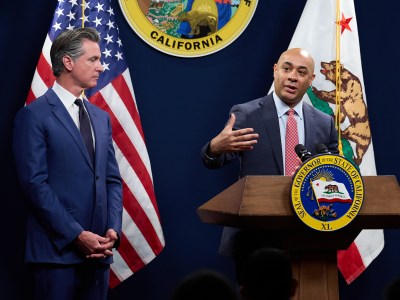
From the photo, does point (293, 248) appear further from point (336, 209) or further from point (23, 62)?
point (23, 62)

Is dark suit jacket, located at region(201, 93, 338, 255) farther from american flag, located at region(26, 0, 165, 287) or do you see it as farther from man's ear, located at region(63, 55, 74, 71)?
american flag, located at region(26, 0, 165, 287)

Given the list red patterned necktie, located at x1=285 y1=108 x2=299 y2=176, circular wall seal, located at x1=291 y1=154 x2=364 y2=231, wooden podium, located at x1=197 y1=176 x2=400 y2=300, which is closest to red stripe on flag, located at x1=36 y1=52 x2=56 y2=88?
red patterned necktie, located at x1=285 y1=108 x2=299 y2=176

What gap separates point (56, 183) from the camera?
3.24 m

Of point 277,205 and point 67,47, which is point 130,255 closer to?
point 67,47

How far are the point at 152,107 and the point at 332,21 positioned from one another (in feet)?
3.83

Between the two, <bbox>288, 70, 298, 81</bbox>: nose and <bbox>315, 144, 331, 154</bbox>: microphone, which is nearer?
<bbox>315, 144, 331, 154</bbox>: microphone

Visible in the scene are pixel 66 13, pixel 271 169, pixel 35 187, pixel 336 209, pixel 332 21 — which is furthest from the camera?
pixel 332 21

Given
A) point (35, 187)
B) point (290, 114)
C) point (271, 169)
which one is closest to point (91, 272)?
point (35, 187)

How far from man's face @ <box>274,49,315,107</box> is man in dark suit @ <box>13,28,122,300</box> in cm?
85

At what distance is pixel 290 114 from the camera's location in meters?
3.48

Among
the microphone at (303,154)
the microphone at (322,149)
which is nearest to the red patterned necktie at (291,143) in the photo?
the microphone at (322,149)

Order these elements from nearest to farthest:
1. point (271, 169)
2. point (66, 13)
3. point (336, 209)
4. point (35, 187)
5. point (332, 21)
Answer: point (336, 209) → point (35, 187) → point (271, 169) → point (66, 13) → point (332, 21)

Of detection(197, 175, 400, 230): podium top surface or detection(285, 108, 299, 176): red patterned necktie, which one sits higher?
detection(285, 108, 299, 176): red patterned necktie

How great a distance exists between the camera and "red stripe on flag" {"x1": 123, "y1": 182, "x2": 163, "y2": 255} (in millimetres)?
4176
